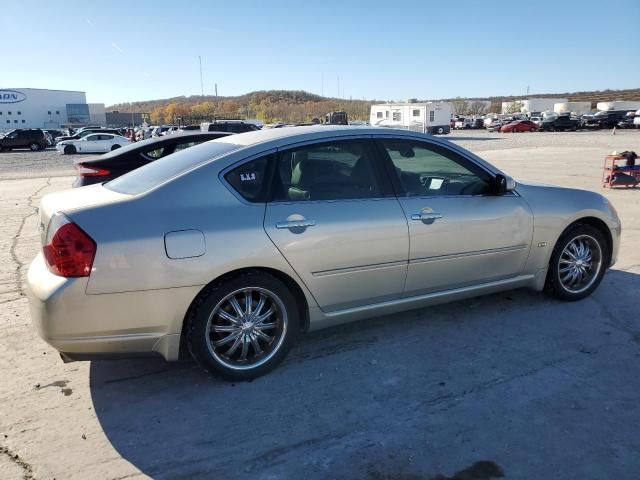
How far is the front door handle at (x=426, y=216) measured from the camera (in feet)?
12.3

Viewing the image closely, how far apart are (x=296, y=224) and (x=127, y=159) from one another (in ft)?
15.1

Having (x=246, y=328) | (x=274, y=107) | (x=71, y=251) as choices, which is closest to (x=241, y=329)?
(x=246, y=328)

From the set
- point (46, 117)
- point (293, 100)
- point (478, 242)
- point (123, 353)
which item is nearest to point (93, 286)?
point (123, 353)

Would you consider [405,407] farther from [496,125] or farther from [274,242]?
[496,125]

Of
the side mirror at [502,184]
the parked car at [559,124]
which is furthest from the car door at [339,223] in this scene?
the parked car at [559,124]

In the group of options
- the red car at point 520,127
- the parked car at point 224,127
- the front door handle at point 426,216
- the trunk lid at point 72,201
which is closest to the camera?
the trunk lid at point 72,201

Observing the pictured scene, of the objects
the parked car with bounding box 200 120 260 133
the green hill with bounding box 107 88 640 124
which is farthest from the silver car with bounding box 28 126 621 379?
the green hill with bounding box 107 88 640 124

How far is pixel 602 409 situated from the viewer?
120 inches

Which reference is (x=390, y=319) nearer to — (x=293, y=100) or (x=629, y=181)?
(x=629, y=181)

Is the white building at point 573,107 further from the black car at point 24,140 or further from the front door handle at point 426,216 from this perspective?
the front door handle at point 426,216

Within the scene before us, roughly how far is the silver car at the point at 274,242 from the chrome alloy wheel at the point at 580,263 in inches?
9.0

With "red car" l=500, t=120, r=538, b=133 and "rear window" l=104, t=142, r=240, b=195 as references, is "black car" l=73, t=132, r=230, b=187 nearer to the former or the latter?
"rear window" l=104, t=142, r=240, b=195

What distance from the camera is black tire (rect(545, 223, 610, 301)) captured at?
15.0 feet

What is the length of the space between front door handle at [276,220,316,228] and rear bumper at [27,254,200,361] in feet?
2.16
